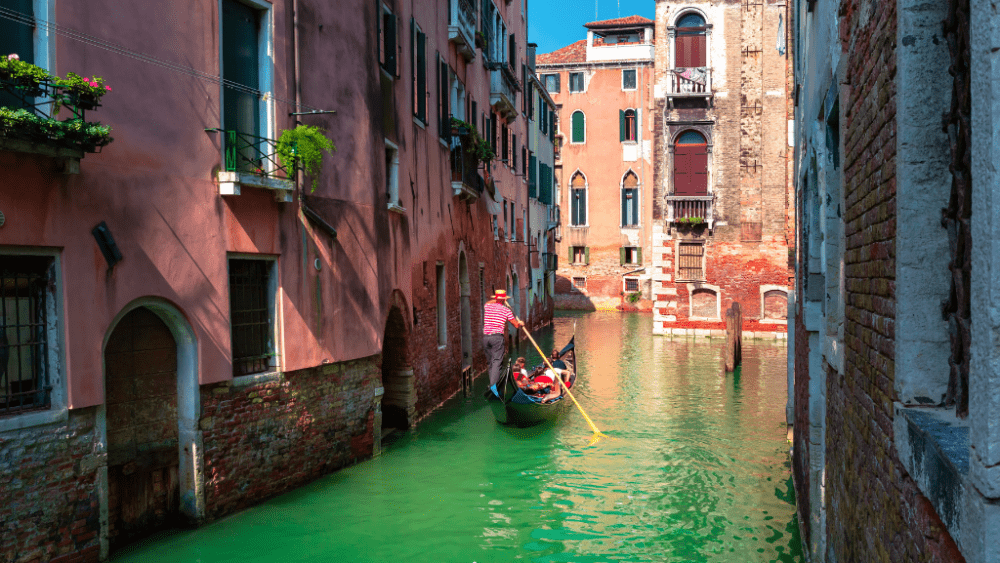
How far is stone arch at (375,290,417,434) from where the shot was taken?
1000cm

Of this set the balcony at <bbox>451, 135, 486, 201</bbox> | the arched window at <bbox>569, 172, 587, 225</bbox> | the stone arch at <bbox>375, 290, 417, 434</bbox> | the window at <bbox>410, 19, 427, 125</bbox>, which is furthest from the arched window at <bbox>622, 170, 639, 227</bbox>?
the stone arch at <bbox>375, 290, 417, 434</bbox>

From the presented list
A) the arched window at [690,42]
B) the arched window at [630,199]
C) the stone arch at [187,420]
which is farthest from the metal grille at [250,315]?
the arched window at [630,199]

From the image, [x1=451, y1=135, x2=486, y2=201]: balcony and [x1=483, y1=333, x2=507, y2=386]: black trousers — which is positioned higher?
[x1=451, y1=135, x2=486, y2=201]: balcony

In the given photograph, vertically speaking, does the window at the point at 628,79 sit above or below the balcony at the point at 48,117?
above

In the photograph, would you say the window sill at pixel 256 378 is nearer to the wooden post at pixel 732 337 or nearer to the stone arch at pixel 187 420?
the stone arch at pixel 187 420

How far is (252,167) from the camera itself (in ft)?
22.4

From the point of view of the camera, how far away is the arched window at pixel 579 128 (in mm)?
30312

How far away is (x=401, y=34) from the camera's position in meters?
9.91

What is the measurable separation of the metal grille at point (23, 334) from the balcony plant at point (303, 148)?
7.48 feet

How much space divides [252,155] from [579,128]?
80.7 ft


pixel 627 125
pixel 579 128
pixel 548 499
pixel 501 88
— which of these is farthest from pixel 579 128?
pixel 548 499

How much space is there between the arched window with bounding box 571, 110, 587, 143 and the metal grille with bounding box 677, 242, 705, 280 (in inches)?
392

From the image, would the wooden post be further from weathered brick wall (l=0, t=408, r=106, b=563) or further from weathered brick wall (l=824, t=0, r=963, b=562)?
weathered brick wall (l=0, t=408, r=106, b=563)

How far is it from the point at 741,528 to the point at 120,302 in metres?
5.14
